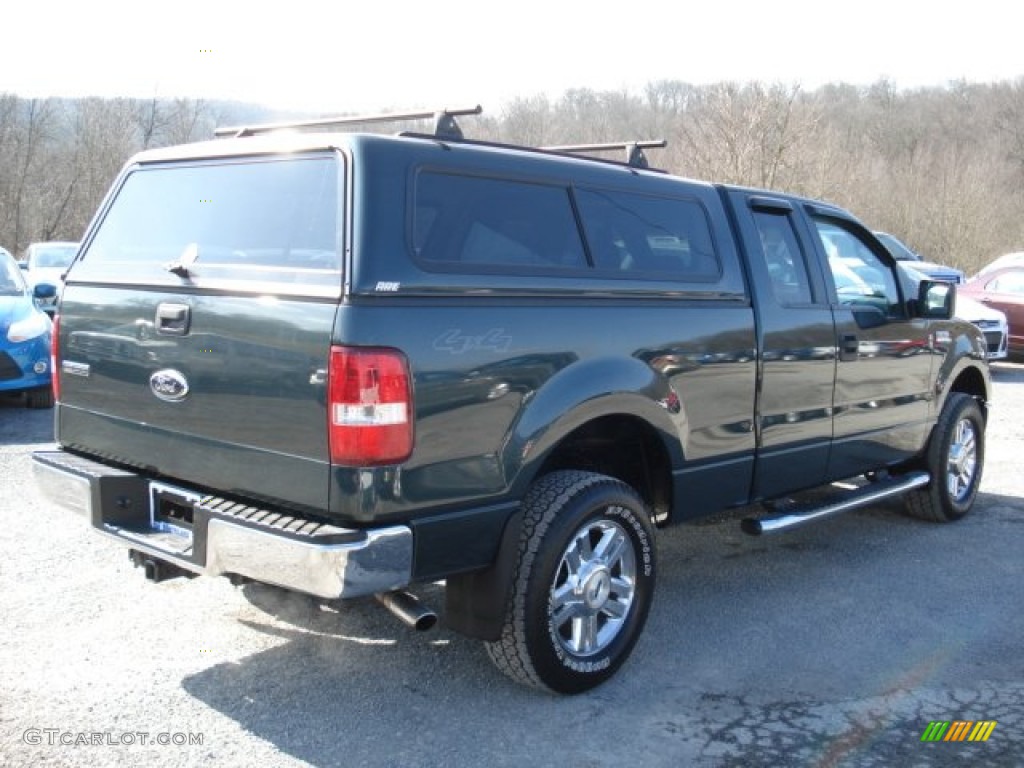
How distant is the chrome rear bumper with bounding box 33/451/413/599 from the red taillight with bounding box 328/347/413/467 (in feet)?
0.81

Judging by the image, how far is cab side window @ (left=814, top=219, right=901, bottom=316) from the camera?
5496mm

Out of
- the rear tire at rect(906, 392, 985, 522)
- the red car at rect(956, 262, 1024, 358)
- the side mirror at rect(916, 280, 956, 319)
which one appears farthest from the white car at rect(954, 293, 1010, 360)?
the side mirror at rect(916, 280, 956, 319)

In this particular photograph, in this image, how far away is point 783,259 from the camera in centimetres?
500

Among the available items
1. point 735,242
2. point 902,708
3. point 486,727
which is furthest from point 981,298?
point 486,727

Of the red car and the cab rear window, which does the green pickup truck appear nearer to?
the cab rear window

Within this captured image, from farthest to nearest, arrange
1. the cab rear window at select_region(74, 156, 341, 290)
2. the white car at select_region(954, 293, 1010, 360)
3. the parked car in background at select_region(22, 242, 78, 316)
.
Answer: the parked car in background at select_region(22, 242, 78, 316)
the white car at select_region(954, 293, 1010, 360)
the cab rear window at select_region(74, 156, 341, 290)

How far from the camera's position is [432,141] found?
140 inches

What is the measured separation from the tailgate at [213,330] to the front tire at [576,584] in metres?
0.84

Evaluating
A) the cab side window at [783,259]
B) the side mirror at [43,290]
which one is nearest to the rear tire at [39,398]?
the side mirror at [43,290]

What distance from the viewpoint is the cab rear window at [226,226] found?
132 inches

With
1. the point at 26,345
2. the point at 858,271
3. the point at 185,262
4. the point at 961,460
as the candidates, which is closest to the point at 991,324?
the point at 961,460

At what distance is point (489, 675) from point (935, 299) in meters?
3.52

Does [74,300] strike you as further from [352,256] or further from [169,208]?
[352,256]

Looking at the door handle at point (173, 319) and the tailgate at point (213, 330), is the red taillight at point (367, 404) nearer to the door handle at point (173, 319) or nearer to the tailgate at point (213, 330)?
the tailgate at point (213, 330)
